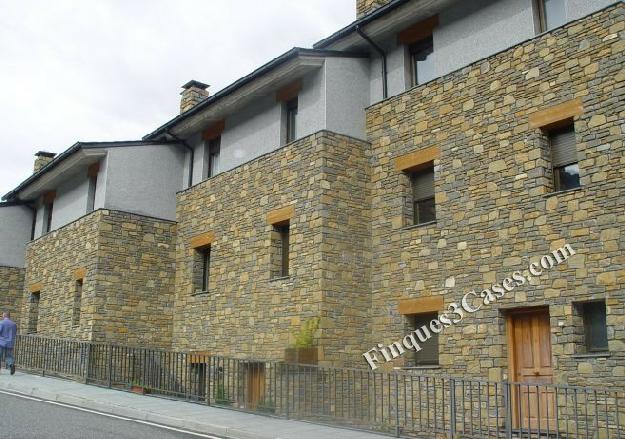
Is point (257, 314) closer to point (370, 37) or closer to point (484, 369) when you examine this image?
point (484, 369)

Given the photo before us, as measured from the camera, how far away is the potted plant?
13.3 m

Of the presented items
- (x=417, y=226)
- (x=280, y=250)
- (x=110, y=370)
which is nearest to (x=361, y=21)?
(x=417, y=226)

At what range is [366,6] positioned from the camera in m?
15.6

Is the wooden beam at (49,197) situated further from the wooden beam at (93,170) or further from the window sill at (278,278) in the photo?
the window sill at (278,278)

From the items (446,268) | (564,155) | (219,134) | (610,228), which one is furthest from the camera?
(219,134)

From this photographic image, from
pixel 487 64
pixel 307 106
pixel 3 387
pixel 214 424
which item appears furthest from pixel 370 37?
pixel 3 387

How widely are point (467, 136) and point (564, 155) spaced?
6.31ft

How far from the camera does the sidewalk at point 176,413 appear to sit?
10211 mm

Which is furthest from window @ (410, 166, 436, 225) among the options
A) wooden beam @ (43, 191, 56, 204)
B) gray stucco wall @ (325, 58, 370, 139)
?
wooden beam @ (43, 191, 56, 204)

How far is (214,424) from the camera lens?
35.0 ft

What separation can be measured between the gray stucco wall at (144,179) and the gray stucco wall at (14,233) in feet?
27.0

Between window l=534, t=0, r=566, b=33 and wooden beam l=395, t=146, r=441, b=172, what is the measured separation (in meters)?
2.88

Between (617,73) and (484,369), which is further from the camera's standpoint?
(484,369)

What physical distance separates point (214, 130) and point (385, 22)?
626 centimetres
